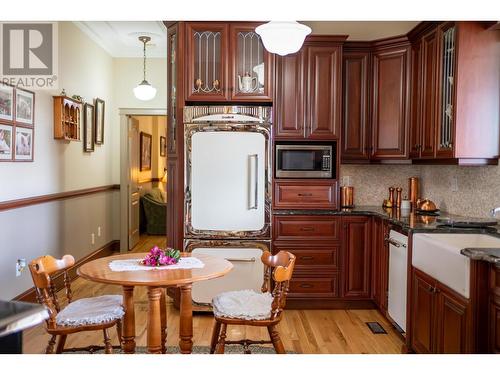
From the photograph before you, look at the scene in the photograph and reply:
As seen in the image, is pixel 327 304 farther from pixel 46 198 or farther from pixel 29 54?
pixel 29 54

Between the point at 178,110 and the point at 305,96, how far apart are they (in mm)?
1115

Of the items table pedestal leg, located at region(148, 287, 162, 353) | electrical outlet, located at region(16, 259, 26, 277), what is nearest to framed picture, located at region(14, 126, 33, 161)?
electrical outlet, located at region(16, 259, 26, 277)

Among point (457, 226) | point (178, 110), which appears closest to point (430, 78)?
point (457, 226)

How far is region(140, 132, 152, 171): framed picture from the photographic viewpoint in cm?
816

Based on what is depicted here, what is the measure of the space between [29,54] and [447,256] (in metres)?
3.81

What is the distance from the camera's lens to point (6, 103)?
372cm

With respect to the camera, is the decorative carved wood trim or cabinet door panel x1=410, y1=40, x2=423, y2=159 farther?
cabinet door panel x1=410, y1=40, x2=423, y2=159

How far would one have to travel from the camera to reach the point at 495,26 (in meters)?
3.12

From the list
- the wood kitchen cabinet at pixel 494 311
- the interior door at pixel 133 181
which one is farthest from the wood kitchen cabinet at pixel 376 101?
the interior door at pixel 133 181

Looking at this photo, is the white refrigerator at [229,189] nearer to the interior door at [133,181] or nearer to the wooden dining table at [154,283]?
the wooden dining table at [154,283]

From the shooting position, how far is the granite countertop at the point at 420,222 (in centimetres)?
215

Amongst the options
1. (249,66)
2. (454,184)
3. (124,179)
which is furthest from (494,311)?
(124,179)

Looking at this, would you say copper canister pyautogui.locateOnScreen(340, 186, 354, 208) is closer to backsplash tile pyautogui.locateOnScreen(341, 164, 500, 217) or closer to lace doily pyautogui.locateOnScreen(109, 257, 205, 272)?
backsplash tile pyautogui.locateOnScreen(341, 164, 500, 217)

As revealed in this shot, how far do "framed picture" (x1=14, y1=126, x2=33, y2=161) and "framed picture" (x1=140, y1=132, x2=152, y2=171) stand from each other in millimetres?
3941
